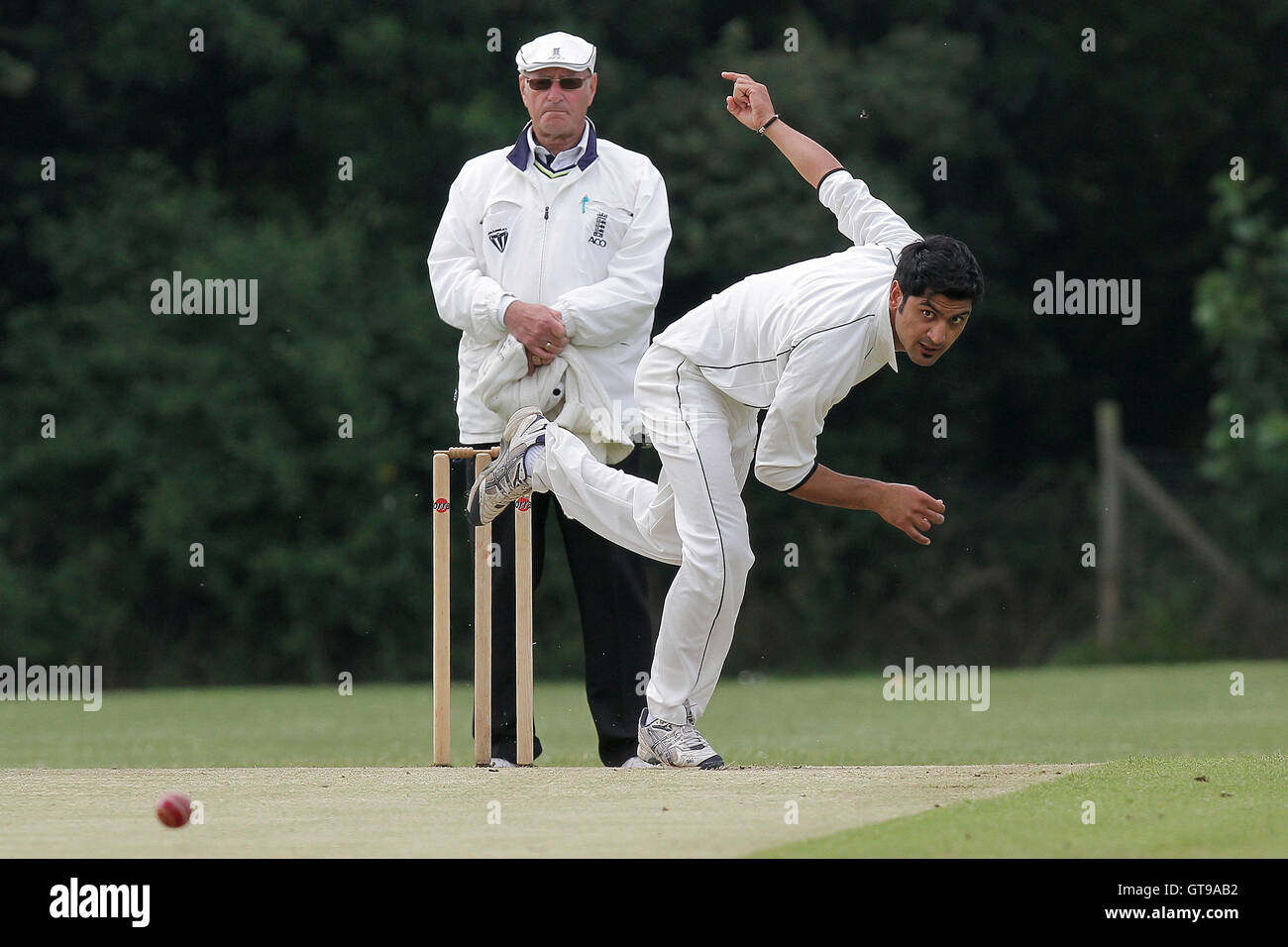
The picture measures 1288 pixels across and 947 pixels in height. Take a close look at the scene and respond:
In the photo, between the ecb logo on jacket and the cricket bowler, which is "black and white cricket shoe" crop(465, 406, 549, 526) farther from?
the ecb logo on jacket

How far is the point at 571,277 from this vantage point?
6.53 meters

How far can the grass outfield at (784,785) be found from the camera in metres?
4.32

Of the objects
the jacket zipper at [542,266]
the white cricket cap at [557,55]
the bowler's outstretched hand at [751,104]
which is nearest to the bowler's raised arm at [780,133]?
the bowler's outstretched hand at [751,104]

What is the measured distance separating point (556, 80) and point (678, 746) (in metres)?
2.23

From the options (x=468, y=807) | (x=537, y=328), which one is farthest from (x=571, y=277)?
(x=468, y=807)

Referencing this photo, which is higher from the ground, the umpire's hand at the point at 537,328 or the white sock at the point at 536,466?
the umpire's hand at the point at 537,328

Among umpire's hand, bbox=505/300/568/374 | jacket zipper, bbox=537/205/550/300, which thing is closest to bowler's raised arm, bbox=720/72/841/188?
jacket zipper, bbox=537/205/550/300

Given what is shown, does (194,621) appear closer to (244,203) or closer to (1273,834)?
(244,203)

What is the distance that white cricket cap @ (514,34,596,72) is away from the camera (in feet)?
21.2

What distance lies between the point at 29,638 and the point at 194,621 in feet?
4.14

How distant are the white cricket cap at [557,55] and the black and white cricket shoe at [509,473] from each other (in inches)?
44.5

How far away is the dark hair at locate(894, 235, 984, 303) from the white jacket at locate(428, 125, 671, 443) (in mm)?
1328

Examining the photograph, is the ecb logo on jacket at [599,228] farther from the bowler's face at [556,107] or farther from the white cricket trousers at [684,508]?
the white cricket trousers at [684,508]

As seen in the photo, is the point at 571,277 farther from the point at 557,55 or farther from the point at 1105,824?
the point at 1105,824
